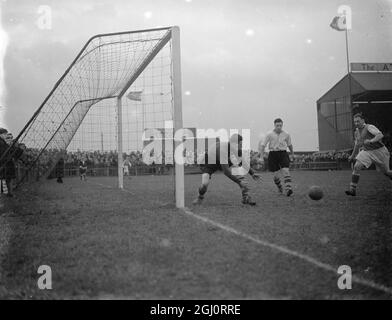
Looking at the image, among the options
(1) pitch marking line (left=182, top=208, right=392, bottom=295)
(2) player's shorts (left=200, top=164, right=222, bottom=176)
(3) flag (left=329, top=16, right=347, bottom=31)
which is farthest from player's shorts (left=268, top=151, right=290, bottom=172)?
(3) flag (left=329, top=16, right=347, bottom=31)

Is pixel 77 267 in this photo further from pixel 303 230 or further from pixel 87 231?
pixel 303 230

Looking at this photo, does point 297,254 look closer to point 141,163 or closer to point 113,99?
point 113,99

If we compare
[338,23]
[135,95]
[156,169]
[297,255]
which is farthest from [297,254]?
[156,169]

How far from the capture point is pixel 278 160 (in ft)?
35.1

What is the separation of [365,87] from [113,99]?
30.2 metres

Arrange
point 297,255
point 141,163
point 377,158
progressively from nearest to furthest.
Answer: point 297,255 → point 377,158 → point 141,163

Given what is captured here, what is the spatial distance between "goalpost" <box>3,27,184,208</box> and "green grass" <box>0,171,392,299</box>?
2395 millimetres

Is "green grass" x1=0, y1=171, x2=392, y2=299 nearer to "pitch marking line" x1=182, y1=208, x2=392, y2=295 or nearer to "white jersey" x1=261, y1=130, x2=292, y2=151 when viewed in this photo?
"pitch marking line" x1=182, y1=208, x2=392, y2=295

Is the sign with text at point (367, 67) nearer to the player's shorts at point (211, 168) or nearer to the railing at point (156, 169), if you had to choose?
the railing at point (156, 169)

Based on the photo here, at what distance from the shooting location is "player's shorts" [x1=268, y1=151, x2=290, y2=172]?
1064 cm

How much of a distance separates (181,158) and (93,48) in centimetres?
472

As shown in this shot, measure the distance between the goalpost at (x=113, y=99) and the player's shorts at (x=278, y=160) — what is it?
324 cm

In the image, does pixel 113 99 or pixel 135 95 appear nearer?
pixel 135 95
